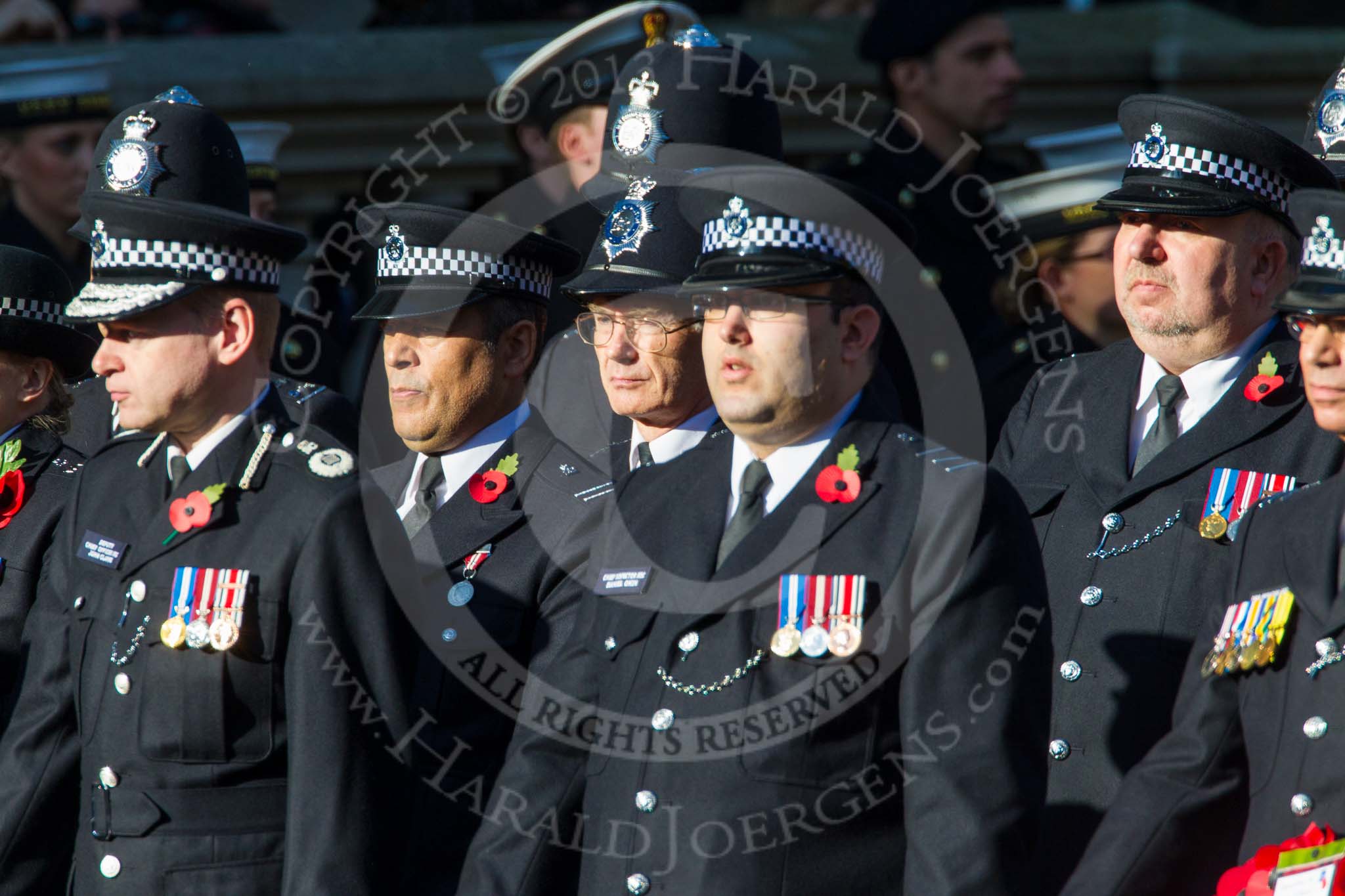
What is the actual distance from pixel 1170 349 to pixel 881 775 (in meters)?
1.36

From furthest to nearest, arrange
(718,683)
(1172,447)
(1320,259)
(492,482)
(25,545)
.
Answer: (25,545), (492,482), (1172,447), (718,683), (1320,259)

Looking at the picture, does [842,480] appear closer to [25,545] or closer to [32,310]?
[25,545]

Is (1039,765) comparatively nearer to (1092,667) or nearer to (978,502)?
(978,502)

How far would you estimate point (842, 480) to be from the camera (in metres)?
4.01

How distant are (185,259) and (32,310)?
1.03m

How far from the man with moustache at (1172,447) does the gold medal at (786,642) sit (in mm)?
935

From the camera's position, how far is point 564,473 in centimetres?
479

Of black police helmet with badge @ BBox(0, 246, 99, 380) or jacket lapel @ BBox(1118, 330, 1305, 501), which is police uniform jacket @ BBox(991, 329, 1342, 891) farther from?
black police helmet with badge @ BBox(0, 246, 99, 380)

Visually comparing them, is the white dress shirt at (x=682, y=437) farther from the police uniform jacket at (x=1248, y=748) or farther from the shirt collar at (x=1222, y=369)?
the police uniform jacket at (x=1248, y=748)

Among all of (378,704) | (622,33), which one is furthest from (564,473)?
(622,33)

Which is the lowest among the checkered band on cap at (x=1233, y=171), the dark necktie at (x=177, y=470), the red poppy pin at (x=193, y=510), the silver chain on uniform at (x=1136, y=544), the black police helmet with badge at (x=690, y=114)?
the silver chain on uniform at (x=1136, y=544)

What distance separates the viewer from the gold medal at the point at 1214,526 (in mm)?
4453

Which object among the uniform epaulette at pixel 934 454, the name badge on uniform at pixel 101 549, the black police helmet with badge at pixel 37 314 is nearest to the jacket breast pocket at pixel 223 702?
the name badge on uniform at pixel 101 549

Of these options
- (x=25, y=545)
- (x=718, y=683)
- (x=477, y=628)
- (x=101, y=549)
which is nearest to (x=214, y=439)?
(x=101, y=549)
